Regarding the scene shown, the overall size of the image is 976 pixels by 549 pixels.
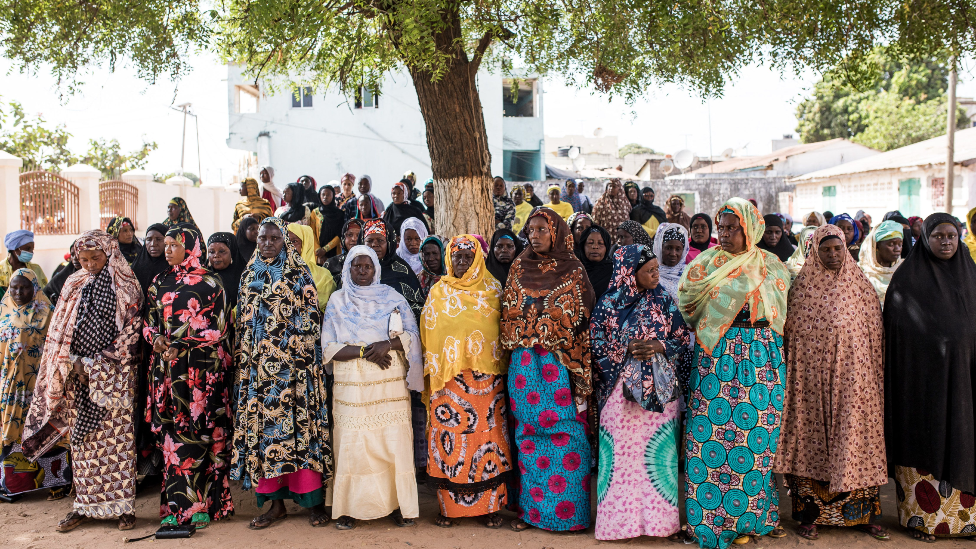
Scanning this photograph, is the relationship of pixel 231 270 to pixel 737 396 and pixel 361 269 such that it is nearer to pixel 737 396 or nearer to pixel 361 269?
pixel 361 269

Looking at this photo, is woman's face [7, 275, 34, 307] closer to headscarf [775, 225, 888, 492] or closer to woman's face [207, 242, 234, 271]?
woman's face [207, 242, 234, 271]

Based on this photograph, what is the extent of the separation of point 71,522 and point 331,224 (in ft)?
16.0

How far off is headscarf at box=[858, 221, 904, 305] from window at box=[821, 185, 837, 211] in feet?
67.6

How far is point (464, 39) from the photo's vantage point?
22.6ft

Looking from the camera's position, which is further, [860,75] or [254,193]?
[254,193]

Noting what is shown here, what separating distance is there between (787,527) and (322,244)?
609cm

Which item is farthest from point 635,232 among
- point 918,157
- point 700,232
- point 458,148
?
point 918,157

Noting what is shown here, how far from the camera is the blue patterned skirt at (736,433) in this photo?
3926mm

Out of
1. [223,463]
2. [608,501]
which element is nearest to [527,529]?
[608,501]

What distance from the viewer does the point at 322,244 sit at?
8656 millimetres

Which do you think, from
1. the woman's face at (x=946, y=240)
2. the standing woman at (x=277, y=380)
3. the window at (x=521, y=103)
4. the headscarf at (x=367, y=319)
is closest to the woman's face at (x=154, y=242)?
the standing woman at (x=277, y=380)

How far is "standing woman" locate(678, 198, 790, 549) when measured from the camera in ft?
12.9

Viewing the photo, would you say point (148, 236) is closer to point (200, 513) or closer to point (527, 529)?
point (200, 513)

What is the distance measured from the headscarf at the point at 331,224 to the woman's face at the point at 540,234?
15.7ft
